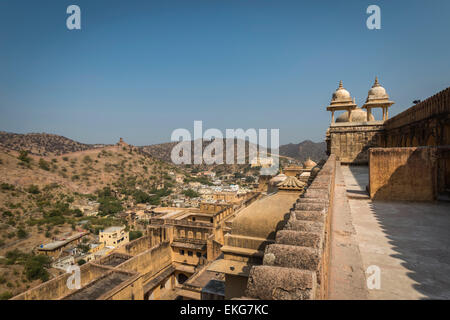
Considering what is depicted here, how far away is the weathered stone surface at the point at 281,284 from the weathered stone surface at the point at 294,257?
0.52ft

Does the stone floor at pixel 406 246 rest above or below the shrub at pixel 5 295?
above

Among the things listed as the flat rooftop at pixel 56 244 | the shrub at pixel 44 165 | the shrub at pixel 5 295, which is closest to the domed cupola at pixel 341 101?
the shrub at pixel 5 295

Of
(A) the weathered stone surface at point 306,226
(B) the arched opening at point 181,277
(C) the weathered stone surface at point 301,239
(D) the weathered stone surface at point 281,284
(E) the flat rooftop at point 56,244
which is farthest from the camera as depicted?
(E) the flat rooftop at point 56,244

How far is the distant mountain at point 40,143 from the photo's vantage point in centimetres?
6638

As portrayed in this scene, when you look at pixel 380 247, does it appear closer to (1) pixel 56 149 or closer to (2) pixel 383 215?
(2) pixel 383 215

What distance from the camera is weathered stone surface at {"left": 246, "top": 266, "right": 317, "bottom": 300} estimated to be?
1464 mm

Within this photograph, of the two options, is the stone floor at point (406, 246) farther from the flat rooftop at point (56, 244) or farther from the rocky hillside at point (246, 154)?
the rocky hillside at point (246, 154)

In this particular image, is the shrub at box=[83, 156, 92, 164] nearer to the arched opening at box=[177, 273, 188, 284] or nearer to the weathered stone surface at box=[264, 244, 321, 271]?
the arched opening at box=[177, 273, 188, 284]

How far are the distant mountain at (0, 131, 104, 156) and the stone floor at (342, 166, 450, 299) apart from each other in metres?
77.5

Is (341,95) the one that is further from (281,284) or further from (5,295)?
(5,295)

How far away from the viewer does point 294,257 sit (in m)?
1.81

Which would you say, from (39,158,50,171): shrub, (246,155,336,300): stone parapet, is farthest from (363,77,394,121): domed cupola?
(39,158,50,171): shrub

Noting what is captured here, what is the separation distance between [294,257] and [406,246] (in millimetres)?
2921

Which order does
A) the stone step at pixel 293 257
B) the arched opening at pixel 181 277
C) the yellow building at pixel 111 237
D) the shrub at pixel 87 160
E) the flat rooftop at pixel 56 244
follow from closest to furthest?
the stone step at pixel 293 257, the arched opening at pixel 181 277, the flat rooftop at pixel 56 244, the yellow building at pixel 111 237, the shrub at pixel 87 160
